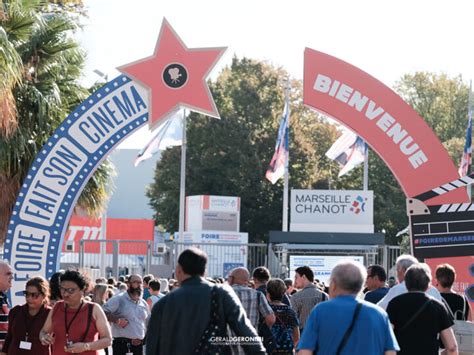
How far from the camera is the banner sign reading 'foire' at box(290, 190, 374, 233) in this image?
3316 cm

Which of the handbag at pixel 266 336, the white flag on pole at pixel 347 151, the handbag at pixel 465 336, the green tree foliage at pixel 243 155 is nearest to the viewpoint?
the handbag at pixel 465 336

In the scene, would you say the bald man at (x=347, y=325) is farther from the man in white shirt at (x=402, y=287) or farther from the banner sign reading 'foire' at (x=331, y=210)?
the banner sign reading 'foire' at (x=331, y=210)

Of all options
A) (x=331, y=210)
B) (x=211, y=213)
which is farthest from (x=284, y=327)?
(x=211, y=213)

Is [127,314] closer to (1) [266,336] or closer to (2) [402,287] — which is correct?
(1) [266,336]

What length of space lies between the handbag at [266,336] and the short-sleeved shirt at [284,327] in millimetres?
94

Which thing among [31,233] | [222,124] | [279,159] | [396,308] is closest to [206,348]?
[396,308]

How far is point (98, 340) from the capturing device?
9125 mm

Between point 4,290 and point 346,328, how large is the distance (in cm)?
433

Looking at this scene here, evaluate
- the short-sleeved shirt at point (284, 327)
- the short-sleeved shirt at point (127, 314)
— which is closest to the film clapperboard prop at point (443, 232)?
the short-sleeved shirt at point (284, 327)

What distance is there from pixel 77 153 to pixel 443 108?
52798mm

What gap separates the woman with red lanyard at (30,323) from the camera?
383 inches

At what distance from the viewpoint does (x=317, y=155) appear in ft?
211

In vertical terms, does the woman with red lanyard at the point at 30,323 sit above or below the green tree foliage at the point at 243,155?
below

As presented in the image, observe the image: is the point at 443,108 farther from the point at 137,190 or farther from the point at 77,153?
the point at 77,153
